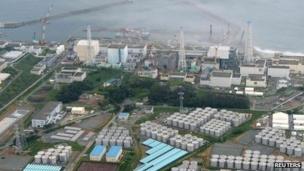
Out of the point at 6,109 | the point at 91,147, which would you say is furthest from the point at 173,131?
the point at 6,109

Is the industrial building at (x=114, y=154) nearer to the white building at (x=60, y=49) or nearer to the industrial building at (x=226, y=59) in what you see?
the industrial building at (x=226, y=59)

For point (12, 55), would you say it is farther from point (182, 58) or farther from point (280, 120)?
point (280, 120)

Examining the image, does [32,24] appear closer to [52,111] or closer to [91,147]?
[52,111]

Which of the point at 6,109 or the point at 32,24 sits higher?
the point at 32,24

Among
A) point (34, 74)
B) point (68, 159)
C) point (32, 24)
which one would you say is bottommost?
point (68, 159)

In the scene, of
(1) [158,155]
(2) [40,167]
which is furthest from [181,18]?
(2) [40,167]

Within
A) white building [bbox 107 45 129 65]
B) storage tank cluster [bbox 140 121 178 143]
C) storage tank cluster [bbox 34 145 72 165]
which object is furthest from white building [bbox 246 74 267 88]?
storage tank cluster [bbox 34 145 72 165]
